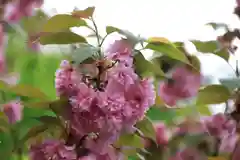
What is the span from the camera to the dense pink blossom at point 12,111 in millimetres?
861

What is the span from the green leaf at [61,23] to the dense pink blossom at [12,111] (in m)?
0.15

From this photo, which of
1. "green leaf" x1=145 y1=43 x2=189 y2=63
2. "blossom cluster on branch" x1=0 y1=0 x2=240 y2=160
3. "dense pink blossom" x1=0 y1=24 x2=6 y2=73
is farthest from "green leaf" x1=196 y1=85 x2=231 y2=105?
"dense pink blossom" x1=0 y1=24 x2=6 y2=73

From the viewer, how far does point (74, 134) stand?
74cm

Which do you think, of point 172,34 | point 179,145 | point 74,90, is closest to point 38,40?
point 74,90

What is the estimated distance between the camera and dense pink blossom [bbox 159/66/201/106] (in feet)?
2.89

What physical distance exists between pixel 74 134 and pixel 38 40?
16 cm

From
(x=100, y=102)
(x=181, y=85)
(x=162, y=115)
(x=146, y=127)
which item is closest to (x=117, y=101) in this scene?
(x=100, y=102)

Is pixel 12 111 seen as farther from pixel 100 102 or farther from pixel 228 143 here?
pixel 228 143

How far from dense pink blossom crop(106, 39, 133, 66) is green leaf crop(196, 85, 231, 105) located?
0.19 m

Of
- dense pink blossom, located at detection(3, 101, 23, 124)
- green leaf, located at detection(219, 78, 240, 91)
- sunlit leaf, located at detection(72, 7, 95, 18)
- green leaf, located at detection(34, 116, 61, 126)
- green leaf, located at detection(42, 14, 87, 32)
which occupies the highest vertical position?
sunlit leaf, located at detection(72, 7, 95, 18)

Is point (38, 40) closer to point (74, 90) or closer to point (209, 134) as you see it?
point (74, 90)

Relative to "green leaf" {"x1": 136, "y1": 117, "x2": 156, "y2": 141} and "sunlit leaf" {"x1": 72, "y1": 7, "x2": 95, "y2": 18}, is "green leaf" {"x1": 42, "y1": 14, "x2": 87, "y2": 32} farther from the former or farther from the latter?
"green leaf" {"x1": 136, "y1": 117, "x2": 156, "y2": 141}

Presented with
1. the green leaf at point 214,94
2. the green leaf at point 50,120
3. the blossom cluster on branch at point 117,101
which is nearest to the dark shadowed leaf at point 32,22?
the blossom cluster on branch at point 117,101

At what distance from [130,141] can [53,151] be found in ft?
0.43
